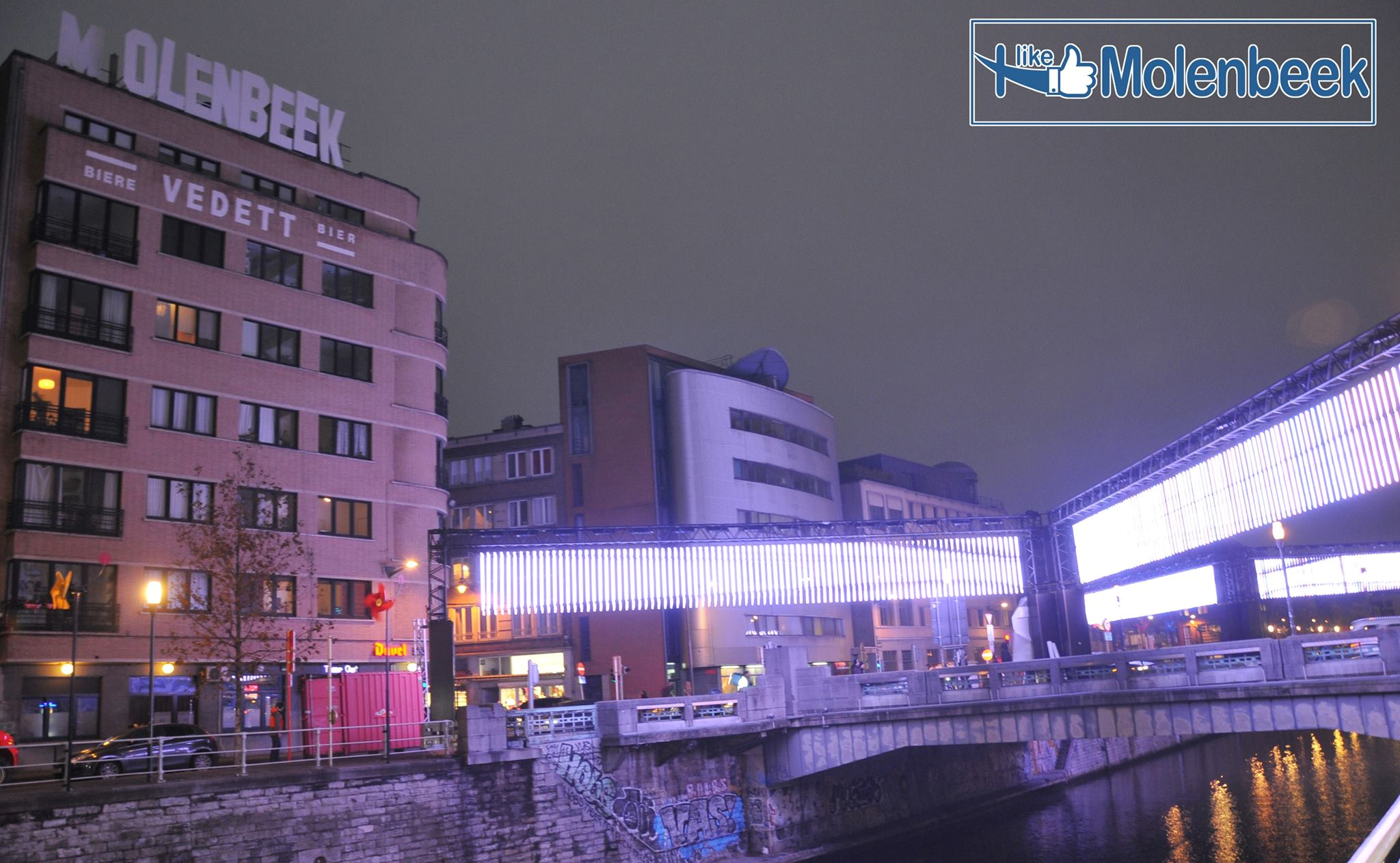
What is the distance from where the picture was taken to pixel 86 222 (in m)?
44.9

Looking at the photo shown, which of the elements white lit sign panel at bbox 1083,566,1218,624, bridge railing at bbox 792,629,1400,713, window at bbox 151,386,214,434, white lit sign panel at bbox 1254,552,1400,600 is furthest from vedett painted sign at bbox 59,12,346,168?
white lit sign panel at bbox 1254,552,1400,600

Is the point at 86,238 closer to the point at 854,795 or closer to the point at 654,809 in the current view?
the point at 654,809

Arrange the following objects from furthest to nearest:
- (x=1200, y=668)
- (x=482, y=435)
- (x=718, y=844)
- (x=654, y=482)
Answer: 1. (x=482, y=435)
2. (x=654, y=482)
3. (x=718, y=844)
4. (x=1200, y=668)

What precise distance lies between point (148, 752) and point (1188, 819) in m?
36.3

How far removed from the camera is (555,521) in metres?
82.8

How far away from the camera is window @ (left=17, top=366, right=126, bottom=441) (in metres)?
42.6

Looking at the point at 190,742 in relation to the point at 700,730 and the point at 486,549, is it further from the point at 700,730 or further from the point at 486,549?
the point at 700,730

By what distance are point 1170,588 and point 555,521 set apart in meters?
64.2

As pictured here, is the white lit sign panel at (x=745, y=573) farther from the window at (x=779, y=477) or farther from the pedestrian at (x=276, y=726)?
the window at (x=779, y=477)

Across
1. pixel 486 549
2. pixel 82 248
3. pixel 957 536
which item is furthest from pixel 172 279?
pixel 957 536

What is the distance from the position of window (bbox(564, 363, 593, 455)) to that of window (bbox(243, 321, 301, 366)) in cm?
3145

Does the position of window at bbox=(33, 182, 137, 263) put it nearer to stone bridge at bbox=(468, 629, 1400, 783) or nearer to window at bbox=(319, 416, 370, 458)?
window at bbox=(319, 416, 370, 458)

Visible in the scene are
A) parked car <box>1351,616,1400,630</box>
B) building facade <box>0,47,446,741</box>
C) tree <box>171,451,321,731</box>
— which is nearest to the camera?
parked car <box>1351,616,1400,630</box>

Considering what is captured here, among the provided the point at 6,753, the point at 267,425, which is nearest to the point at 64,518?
the point at 267,425
